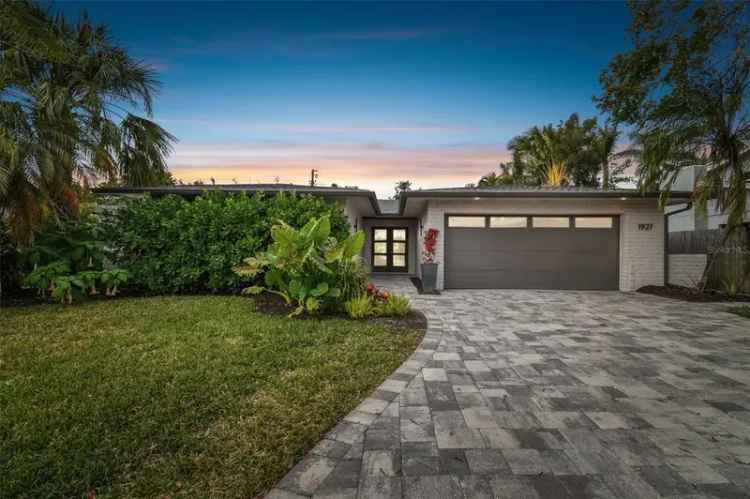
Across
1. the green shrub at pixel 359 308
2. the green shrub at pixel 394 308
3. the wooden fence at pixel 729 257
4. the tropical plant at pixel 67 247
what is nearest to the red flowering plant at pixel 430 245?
the green shrub at pixel 394 308

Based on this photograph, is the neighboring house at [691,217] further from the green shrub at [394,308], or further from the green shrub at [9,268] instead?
the green shrub at [9,268]

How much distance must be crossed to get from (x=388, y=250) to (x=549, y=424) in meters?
13.1

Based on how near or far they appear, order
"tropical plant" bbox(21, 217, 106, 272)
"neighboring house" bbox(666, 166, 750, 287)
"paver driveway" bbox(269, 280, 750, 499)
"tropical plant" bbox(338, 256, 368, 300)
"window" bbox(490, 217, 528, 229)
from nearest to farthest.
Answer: "paver driveway" bbox(269, 280, 750, 499) → "tropical plant" bbox(338, 256, 368, 300) → "tropical plant" bbox(21, 217, 106, 272) → "neighboring house" bbox(666, 166, 750, 287) → "window" bbox(490, 217, 528, 229)

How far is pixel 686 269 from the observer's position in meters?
9.42

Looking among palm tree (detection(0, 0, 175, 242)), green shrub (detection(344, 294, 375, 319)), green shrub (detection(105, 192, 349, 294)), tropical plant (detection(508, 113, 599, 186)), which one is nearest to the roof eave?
green shrub (detection(105, 192, 349, 294))

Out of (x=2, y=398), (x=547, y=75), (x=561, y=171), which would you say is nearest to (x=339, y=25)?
(x=547, y=75)

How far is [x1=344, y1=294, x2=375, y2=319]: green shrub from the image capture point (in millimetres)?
5129

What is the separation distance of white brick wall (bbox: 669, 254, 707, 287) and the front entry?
357 inches

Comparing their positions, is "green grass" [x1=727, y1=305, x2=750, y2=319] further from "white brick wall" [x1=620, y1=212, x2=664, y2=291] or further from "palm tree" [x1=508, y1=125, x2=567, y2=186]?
"palm tree" [x1=508, y1=125, x2=567, y2=186]

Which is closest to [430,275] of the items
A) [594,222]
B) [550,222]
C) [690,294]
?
[550,222]

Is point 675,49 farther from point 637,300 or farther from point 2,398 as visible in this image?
Answer: point 2,398

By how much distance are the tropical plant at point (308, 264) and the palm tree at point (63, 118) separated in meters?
3.24

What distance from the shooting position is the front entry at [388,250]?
15359 mm

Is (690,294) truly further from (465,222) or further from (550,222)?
(465,222)
